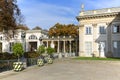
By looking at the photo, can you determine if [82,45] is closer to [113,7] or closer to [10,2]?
[113,7]

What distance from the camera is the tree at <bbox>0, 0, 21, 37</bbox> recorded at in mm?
33375

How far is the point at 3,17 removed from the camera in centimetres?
3362

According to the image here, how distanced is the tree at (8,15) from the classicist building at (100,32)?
19577 mm

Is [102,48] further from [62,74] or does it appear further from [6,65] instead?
[62,74]

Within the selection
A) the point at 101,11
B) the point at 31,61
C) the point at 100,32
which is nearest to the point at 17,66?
the point at 31,61

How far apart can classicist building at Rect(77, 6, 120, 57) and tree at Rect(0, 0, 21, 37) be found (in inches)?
771

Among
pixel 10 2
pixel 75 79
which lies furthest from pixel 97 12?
pixel 75 79

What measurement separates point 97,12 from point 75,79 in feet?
123

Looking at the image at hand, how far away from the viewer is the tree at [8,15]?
33.4 meters

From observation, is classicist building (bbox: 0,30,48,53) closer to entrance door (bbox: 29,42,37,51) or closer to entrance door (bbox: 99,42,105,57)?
entrance door (bbox: 29,42,37,51)

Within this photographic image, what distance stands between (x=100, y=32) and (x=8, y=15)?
23191 millimetres

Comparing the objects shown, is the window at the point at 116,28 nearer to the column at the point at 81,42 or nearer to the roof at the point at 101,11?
the roof at the point at 101,11

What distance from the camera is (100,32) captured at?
5309 cm

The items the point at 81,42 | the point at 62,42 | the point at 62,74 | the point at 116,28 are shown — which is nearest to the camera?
the point at 62,74
